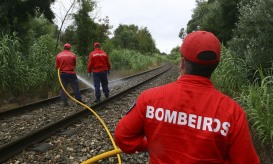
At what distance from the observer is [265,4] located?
11312mm

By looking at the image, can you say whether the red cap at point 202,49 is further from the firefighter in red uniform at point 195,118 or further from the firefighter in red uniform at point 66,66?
the firefighter in red uniform at point 66,66

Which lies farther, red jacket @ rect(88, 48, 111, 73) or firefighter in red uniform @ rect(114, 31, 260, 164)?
red jacket @ rect(88, 48, 111, 73)

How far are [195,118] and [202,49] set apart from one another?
391 millimetres

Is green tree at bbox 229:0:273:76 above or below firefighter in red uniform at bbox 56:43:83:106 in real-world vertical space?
above

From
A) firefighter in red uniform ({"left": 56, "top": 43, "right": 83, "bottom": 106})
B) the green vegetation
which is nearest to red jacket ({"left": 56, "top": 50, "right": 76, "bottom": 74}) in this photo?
firefighter in red uniform ({"left": 56, "top": 43, "right": 83, "bottom": 106})

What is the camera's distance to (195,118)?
1.99 metres

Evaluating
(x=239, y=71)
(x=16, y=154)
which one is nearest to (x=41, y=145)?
(x=16, y=154)

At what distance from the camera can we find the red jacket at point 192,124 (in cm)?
194

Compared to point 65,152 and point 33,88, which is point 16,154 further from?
point 33,88

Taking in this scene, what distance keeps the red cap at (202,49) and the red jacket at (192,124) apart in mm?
113

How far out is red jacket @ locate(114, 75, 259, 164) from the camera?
1944 millimetres

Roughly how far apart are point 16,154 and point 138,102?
4.65 metres

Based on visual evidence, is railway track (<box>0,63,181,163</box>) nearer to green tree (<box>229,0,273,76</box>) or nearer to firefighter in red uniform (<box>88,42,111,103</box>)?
firefighter in red uniform (<box>88,42,111,103</box>)

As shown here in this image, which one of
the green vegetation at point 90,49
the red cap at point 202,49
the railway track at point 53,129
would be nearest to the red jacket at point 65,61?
the railway track at point 53,129
